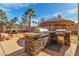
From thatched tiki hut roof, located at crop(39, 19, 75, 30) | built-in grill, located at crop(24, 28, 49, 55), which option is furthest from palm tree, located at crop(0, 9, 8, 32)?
thatched tiki hut roof, located at crop(39, 19, 75, 30)

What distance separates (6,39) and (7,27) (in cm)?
15

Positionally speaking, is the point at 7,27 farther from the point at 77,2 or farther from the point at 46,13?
the point at 77,2

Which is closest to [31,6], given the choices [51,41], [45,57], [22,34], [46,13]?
[46,13]

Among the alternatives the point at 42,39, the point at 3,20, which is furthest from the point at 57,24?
the point at 3,20

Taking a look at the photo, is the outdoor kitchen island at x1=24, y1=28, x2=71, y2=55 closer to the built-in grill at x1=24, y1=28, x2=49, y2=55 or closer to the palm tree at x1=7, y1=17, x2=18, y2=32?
the built-in grill at x1=24, y1=28, x2=49, y2=55

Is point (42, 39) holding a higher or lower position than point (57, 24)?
lower

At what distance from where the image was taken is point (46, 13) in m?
2.27

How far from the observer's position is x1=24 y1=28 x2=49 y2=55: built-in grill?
89.5 inches

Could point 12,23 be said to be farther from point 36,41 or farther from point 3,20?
point 36,41

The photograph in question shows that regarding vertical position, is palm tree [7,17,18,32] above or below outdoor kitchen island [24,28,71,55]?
above

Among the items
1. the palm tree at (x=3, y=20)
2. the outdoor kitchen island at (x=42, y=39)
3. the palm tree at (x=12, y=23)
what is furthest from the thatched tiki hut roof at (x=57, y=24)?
the palm tree at (x=3, y=20)

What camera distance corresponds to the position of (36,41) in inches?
90.3

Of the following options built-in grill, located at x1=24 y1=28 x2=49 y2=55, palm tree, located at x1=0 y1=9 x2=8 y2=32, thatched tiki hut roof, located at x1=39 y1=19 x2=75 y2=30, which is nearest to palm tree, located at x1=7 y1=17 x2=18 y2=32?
palm tree, located at x1=0 y1=9 x2=8 y2=32

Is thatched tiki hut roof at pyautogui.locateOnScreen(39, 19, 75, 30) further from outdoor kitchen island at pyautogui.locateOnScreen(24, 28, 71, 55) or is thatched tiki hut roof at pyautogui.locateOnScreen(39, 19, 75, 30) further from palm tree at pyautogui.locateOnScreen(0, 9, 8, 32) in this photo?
palm tree at pyautogui.locateOnScreen(0, 9, 8, 32)
